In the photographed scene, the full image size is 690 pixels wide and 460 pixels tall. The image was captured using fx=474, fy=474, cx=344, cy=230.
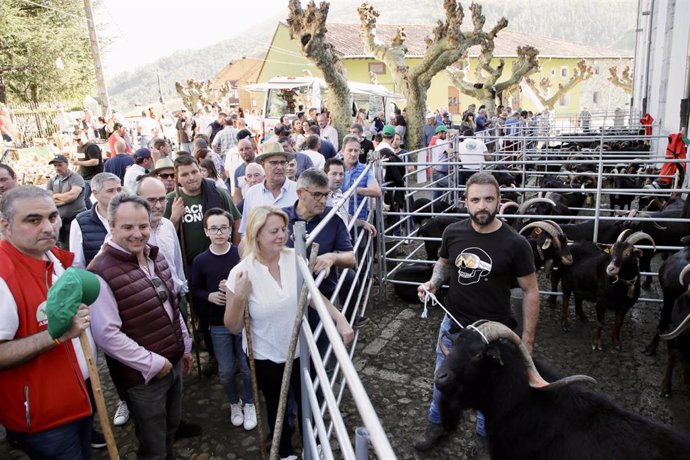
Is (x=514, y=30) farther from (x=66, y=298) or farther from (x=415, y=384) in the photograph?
(x=66, y=298)

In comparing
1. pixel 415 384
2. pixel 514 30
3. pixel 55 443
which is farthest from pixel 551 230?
pixel 514 30

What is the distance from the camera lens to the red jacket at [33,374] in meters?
2.31

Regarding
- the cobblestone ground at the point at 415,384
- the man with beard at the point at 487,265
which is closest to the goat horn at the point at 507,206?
the cobblestone ground at the point at 415,384

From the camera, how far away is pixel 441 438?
11.4 feet

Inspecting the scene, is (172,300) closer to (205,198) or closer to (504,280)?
(205,198)

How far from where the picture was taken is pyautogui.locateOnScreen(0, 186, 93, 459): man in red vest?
2252mm

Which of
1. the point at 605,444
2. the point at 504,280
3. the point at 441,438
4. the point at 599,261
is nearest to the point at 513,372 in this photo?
the point at 605,444

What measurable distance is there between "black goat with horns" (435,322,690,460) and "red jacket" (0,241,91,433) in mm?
1963

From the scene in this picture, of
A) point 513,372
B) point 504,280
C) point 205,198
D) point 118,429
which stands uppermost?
point 205,198

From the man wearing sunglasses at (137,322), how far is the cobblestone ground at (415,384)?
92 centimetres

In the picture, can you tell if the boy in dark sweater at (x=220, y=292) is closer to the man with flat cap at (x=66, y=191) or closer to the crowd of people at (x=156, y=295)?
the crowd of people at (x=156, y=295)

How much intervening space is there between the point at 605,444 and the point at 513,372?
20.5 inches

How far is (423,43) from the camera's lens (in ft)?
146

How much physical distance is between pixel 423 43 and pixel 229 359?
45.4m
